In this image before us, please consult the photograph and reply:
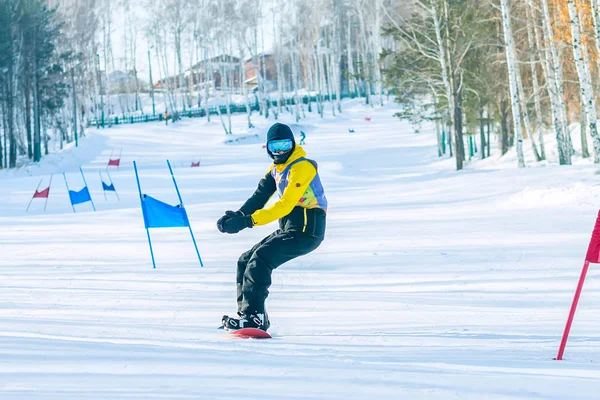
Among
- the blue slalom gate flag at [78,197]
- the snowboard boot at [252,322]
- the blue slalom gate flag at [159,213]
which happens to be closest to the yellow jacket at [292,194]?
the snowboard boot at [252,322]

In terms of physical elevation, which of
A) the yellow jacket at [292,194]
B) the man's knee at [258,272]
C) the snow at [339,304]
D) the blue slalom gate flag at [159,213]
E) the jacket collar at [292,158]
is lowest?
the snow at [339,304]

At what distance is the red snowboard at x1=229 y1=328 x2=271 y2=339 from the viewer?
18.3 ft

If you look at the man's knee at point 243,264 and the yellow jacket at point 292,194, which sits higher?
the yellow jacket at point 292,194

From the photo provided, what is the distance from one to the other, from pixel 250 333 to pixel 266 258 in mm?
558

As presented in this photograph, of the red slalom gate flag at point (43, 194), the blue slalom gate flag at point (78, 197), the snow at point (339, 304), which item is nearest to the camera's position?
the snow at point (339, 304)

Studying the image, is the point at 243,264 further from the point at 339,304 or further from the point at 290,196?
the point at 339,304

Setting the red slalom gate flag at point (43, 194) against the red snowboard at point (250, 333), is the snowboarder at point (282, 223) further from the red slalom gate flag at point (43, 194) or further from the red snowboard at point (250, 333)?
the red slalom gate flag at point (43, 194)

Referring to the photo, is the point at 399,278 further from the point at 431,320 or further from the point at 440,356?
the point at 440,356

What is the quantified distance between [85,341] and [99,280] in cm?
423

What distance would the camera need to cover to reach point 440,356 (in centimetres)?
467

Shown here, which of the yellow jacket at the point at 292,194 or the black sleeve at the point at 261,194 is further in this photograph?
the black sleeve at the point at 261,194

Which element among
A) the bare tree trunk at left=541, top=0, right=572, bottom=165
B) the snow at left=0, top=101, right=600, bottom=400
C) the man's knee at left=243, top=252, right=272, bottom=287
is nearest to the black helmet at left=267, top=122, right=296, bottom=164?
the man's knee at left=243, top=252, right=272, bottom=287

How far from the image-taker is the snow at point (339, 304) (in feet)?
12.7

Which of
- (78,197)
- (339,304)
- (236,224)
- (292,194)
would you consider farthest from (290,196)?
(78,197)
